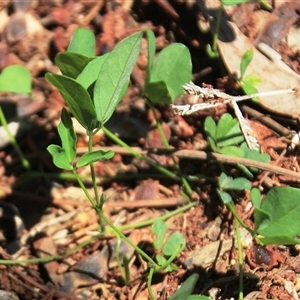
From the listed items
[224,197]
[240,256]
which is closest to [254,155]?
[224,197]

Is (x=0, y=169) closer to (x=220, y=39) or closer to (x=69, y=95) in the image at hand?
(x=69, y=95)

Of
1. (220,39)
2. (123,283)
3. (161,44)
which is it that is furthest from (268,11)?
(123,283)

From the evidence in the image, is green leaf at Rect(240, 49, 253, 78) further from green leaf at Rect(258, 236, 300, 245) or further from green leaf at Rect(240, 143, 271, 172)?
green leaf at Rect(258, 236, 300, 245)

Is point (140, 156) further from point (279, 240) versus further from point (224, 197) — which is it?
point (279, 240)

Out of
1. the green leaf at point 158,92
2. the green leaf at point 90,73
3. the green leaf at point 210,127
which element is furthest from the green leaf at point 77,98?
the green leaf at point 210,127

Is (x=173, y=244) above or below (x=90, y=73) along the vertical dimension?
below

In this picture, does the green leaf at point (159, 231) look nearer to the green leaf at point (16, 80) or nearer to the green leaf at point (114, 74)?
the green leaf at point (114, 74)
